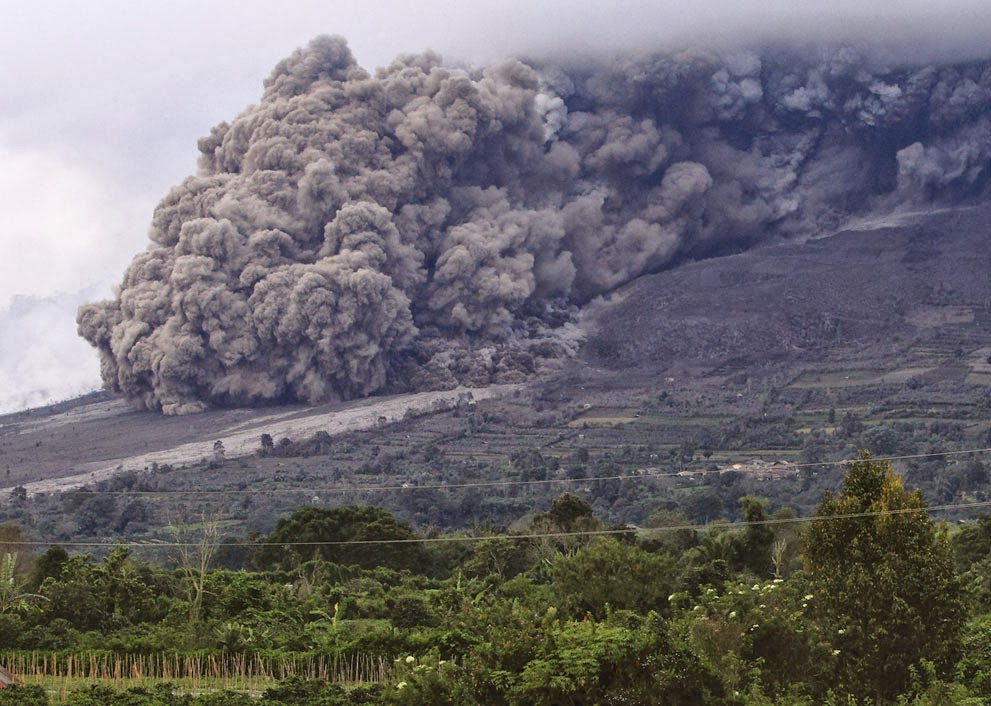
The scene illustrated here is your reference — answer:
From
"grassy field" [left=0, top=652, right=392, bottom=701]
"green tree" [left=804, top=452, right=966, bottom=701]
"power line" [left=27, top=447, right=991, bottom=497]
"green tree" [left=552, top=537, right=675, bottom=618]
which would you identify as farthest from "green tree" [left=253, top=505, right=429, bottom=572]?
"green tree" [left=804, top=452, right=966, bottom=701]

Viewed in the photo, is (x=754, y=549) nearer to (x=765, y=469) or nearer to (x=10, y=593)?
(x=10, y=593)

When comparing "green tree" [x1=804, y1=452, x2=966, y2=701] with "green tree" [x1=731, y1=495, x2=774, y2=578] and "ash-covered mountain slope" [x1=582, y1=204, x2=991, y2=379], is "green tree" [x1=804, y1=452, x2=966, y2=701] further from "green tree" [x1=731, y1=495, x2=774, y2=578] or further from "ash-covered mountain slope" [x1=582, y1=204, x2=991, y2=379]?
"ash-covered mountain slope" [x1=582, y1=204, x2=991, y2=379]

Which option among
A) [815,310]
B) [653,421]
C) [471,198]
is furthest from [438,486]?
[815,310]

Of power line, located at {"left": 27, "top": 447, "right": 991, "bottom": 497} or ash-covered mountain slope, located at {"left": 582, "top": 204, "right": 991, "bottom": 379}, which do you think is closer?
power line, located at {"left": 27, "top": 447, "right": 991, "bottom": 497}

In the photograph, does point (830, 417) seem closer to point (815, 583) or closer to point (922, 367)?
point (922, 367)

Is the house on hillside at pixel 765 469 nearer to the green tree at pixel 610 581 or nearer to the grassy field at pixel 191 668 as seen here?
the green tree at pixel 610 581

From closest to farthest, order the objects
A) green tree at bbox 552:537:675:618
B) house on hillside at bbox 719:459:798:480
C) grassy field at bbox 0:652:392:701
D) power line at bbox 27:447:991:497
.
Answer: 1. grassy field at bbox 0:652:392:701
2. green tree at bbox 552:537:675:618
3. power line at bbox 27:447:991:497
4. house on hillside at bbox 719:459:798:480
